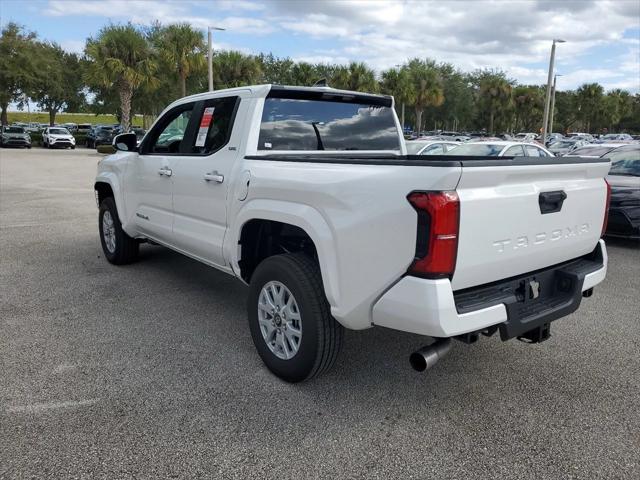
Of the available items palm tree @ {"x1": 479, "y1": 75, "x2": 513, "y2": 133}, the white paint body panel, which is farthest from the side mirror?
palm tree @ {"x1": 479, "y1": 75, "x2": 513, "y2": 133}

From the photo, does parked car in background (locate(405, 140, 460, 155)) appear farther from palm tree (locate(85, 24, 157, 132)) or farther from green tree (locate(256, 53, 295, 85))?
green tree (locate(256, 53, 295, 85))

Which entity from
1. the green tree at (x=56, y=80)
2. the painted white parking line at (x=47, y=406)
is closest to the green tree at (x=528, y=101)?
the green tree at (x=56, y=80)

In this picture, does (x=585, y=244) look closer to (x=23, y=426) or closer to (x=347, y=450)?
(x=347, y=450)

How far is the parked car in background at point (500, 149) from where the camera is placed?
11.3 m

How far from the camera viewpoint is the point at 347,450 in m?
2.71

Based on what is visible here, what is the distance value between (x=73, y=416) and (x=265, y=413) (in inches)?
42.4

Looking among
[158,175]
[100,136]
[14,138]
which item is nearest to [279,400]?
[158,175]

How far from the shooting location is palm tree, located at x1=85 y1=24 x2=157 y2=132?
28.2 m

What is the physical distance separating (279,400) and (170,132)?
2875 millimetres

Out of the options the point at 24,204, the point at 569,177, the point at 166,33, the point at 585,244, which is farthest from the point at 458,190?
the point at 166,33

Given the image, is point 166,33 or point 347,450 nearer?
point 347,450

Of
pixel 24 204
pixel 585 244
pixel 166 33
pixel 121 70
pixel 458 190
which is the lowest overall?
pixel 24 204

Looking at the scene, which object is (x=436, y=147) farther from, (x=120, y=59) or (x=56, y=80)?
(x=56, y=80)

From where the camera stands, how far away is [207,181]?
405 centimetres
